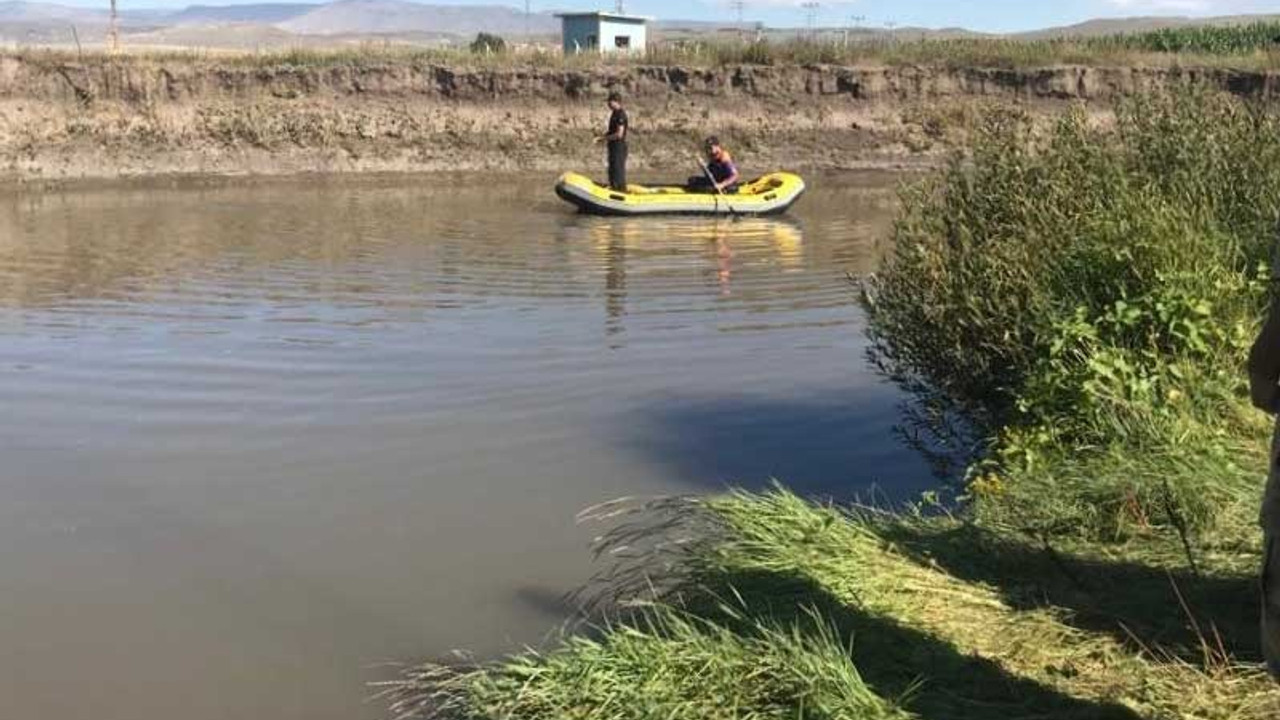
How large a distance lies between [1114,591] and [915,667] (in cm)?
103

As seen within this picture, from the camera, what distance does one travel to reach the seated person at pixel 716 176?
21984mm

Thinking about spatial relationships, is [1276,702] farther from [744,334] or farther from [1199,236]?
[744,334]

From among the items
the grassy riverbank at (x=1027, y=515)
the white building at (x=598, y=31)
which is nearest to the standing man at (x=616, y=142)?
the grassy riverbank at (x=1027, y=515)

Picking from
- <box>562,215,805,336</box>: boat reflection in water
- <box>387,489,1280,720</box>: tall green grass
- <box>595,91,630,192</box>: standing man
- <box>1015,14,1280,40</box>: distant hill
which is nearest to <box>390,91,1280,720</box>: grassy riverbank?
<box>387,489,1280,720</box>: tall green grass

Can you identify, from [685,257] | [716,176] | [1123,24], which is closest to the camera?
[685,257]

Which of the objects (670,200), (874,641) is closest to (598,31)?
(670,200)

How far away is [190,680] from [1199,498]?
4.01 m

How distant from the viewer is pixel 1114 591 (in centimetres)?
516

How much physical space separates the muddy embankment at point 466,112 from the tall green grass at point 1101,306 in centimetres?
2388

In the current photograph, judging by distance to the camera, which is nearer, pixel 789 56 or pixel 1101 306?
pixel 1101 306

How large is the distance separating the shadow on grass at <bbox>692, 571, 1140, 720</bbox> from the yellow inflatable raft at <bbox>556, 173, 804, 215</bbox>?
16694 mm

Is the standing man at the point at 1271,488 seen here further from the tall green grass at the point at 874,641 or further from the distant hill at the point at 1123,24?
the distant hill at the point at 1123,24

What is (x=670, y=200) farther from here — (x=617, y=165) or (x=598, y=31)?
(x=598, y=31)

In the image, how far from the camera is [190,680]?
558 centimetres
